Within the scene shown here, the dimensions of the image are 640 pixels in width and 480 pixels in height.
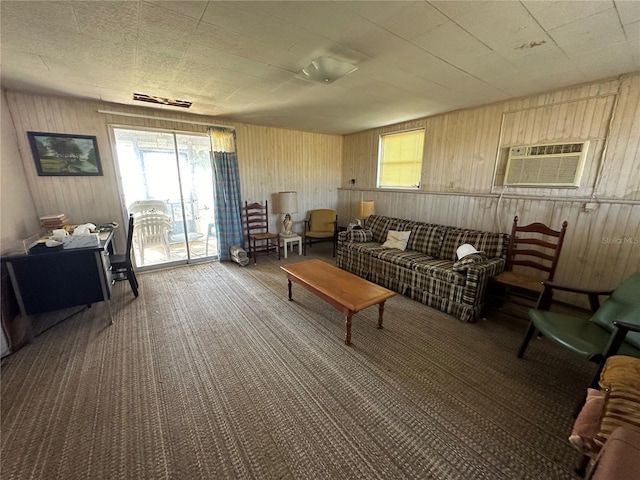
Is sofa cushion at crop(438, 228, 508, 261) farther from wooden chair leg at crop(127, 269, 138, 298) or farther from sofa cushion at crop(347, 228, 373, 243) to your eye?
wooden chair leg at crop(127, 269, 138, 298)

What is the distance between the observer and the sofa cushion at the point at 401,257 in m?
3.12

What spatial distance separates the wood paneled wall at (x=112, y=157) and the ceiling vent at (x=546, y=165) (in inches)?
A: 137

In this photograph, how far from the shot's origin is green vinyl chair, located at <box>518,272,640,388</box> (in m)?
1.46

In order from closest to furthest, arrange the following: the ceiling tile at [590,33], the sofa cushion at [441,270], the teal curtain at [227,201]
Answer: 1. the ceiling tile at [590,33]
2. the sofa cushion at [441,270]
3. the teal curtain at [227,201]

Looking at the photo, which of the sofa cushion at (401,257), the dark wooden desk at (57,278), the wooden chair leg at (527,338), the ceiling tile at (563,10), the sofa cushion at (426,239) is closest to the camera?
the ceiling tile at (563,10)

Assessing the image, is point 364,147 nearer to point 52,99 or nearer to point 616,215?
point 616,215

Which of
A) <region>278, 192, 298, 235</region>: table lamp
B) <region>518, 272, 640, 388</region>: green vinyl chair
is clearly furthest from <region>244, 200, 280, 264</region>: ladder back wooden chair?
<region>518, 272, 640, 388</region>: green vinyl chair

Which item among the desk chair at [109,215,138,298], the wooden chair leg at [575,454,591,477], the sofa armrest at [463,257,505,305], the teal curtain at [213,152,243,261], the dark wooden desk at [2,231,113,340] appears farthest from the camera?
the teal curtain at [213,152,243,261]

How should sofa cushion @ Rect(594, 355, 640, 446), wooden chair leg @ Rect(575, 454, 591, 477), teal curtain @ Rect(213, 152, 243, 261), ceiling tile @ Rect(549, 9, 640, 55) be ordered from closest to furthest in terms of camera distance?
sofa cushion @ Rect(594, 355, 640, 446), wooden chair leg @ Rect(575, 454, 591, 477), ceiling tile @ Rect(549, 9, 640, 55), teal curtain @ Rect(213, 152, 243, 261)

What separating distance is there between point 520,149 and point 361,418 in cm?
343

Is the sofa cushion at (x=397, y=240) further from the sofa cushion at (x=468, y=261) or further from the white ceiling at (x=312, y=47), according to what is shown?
the white ceiling at (x=312, y=47)

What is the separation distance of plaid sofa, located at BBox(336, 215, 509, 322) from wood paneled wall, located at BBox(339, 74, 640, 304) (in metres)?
0.48

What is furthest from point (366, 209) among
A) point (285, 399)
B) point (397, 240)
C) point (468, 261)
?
point (285, 399)

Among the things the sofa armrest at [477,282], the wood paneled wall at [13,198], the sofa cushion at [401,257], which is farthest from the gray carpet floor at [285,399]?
the wood paneled wall at [13,198]
